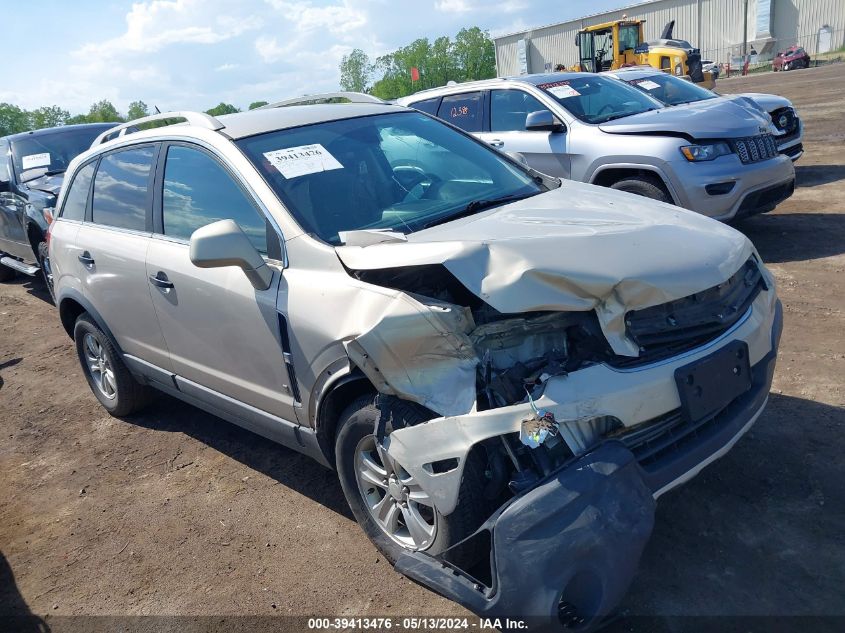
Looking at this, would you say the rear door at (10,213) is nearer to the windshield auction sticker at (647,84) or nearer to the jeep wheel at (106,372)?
the jeep wheel at (106,372)

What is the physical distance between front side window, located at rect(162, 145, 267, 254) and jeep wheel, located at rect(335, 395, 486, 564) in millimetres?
1011

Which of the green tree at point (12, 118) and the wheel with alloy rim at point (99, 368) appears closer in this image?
the wheel with alloy rim at point (99, 368)

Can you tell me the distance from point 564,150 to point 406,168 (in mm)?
3881

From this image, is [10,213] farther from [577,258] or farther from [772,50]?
[772,50]

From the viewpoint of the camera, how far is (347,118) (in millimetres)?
4023

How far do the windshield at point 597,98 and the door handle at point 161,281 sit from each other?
4938mm

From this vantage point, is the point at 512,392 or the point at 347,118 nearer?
the point at 512,392

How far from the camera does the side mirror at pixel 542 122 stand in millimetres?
7125

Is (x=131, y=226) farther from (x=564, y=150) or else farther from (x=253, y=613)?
(x=564, y=150)

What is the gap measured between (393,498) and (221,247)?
4.22 feet

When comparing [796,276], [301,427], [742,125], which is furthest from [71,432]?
[742,125]

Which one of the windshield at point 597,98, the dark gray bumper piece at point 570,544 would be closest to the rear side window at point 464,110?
the windshield at point 597,98

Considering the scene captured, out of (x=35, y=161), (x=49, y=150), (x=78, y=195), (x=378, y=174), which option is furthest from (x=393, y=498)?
(x=49, y=150)

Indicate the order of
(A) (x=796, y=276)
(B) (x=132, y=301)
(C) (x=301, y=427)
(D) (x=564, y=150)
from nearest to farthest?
(C) (x=301, y=427) < (B) (x=132, y=301) < (A) (x=796, y=276) < (D) (x=564, y=150)
